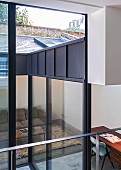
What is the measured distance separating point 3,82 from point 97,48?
1.06m

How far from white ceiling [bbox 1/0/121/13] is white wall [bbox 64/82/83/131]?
1.55 metres

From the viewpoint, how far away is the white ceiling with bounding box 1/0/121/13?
6.09 ft

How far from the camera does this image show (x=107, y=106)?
5527 millimetres

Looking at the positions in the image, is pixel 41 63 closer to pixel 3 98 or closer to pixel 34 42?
pixel 34 42

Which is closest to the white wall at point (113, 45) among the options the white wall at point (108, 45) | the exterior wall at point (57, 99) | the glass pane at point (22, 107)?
the white wall at point (108, 45)

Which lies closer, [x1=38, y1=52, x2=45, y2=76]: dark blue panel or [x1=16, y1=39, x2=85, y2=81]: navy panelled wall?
[x1=16, y1=39, x2=85, y2=81]: navy panelled wall

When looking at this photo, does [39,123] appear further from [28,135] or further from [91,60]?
[91,60]

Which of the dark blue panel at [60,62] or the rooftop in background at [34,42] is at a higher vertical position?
the rooftop in background at [34,42]

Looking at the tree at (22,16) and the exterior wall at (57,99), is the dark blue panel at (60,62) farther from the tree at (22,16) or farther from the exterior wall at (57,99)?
the exterior wall at (57,99)

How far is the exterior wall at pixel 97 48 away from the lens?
199 cm

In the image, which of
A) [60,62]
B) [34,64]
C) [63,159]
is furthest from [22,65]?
[63,159]

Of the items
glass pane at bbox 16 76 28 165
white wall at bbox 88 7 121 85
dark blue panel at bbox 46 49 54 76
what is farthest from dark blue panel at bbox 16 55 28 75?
white wall at bbox 88 7 121 85

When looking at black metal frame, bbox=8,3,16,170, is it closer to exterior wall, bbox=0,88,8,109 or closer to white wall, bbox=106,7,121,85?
exterior wall, bbox=0,88,8,109

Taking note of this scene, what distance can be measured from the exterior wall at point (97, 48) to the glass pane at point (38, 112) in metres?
2.05
